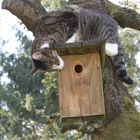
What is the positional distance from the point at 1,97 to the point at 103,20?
1371 cm

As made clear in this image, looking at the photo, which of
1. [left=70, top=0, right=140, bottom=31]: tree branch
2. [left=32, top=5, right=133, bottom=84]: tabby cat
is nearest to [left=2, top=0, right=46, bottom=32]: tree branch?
[left=32, top=5, right=133, bottom=84]: tabby cat

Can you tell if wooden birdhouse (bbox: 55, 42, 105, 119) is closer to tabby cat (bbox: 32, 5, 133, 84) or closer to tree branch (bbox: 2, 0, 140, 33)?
tabby cat (bbox: 32, 5, 133, 84)

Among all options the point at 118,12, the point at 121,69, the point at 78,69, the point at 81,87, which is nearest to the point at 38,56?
the point at 78,69

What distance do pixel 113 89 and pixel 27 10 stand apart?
51.4 inches

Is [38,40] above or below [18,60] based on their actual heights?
above

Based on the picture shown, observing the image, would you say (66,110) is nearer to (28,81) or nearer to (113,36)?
(113,36)

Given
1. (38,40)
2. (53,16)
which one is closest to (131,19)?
(53,16)

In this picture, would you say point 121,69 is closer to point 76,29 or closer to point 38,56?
point 76,29

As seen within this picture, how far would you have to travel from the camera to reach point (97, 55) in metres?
3.49

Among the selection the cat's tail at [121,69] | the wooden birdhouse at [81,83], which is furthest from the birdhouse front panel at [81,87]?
the cat's tail at [121,69]

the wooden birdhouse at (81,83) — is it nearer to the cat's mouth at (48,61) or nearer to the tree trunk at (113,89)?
the cat's mouth at (48,61)

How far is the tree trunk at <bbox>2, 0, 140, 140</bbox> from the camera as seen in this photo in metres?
4.08

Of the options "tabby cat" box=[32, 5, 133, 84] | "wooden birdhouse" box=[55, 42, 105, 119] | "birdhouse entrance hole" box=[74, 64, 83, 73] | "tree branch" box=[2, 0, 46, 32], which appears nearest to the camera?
"wooden birdhouse" box=[55, 42, 105, 119]

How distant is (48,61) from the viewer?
3.81 m
